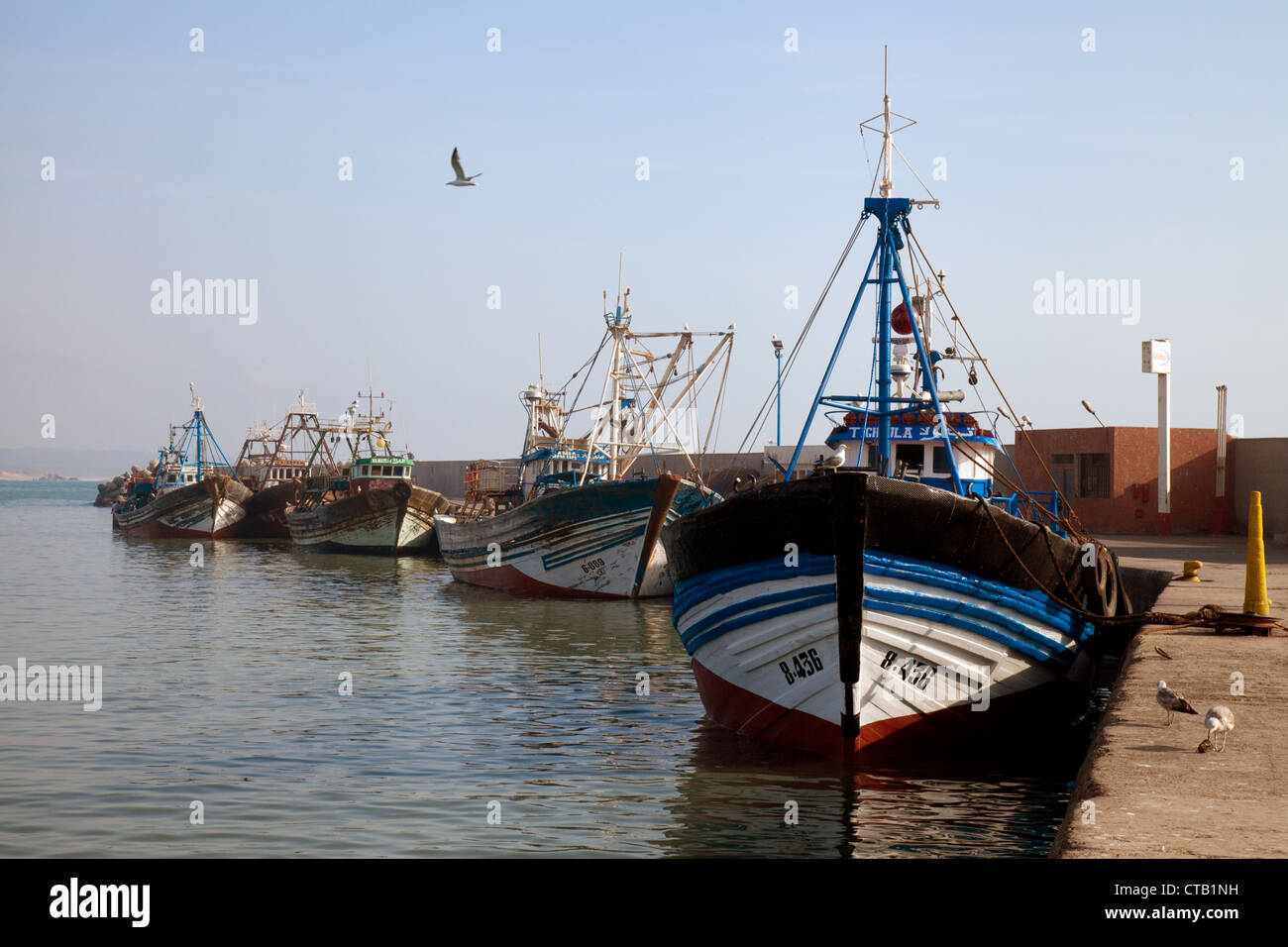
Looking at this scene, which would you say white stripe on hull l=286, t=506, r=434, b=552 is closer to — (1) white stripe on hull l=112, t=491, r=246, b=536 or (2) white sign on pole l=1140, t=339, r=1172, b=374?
(1) white stripe on hull l=112, t=491, r=246, b=536

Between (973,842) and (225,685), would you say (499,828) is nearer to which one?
(973,842)

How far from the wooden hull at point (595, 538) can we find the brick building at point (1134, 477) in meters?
8.60

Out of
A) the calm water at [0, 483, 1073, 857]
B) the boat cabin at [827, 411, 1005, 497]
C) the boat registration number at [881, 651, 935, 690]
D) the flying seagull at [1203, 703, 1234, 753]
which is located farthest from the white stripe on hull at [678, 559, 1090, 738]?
the flying seagull at [1203, 703, 1234, 753]

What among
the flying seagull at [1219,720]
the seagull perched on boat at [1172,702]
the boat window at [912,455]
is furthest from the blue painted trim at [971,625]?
the boat window at [912,455]

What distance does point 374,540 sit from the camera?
45.2 m

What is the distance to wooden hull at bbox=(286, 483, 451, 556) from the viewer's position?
4466cm

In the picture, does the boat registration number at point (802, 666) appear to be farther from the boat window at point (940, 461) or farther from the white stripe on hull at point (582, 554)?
the white stripe on hull at point (582, 554)

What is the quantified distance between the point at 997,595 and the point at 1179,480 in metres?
19.0

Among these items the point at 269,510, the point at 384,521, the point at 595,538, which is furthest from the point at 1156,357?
the point at 269,510

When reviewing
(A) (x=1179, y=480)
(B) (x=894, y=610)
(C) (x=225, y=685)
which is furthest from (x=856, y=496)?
(A) (x=1179, y=480)

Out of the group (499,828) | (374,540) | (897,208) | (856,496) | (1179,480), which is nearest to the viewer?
(499,828)

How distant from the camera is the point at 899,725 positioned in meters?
10.3

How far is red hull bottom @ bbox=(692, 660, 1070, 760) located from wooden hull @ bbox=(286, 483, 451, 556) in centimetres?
3408
